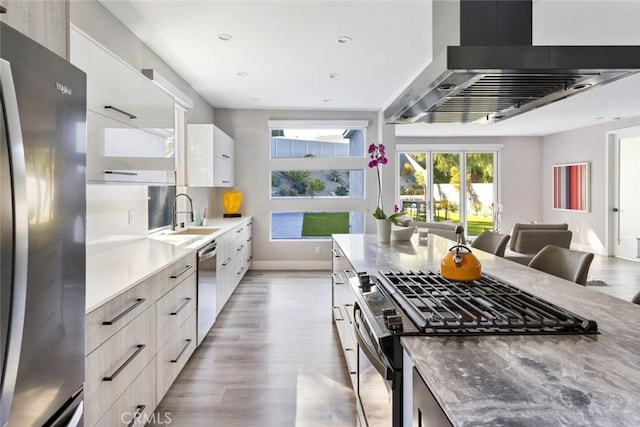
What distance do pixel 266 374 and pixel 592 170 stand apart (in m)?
8.45

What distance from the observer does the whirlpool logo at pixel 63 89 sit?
117 cm

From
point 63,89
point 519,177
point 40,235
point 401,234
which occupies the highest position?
point 519,177

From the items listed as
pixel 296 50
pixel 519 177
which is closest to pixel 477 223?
pixel 519 177

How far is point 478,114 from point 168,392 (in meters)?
2.57

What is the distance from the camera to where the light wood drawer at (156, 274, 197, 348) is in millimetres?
2285

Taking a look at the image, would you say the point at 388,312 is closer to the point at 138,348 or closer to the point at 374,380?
the point at 374,380

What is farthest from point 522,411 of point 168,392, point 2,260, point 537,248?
point 537,248

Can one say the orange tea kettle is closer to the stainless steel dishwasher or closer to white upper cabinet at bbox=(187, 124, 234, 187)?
the stainless steel dishwasher

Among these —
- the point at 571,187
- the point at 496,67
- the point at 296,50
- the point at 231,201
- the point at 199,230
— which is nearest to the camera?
the point at 496,67

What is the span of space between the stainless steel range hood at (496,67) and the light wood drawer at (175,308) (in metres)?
1.80

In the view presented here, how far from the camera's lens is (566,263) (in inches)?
87.6

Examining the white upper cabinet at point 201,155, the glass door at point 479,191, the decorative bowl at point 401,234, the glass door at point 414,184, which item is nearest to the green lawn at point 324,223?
the white upper cabinet at point 201,155

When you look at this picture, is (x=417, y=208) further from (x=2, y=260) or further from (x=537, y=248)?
(x=2, y=260)

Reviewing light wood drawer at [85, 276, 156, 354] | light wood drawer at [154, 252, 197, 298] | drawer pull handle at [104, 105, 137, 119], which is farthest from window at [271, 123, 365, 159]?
light wood drawer at [85, 276, 156, 354]
